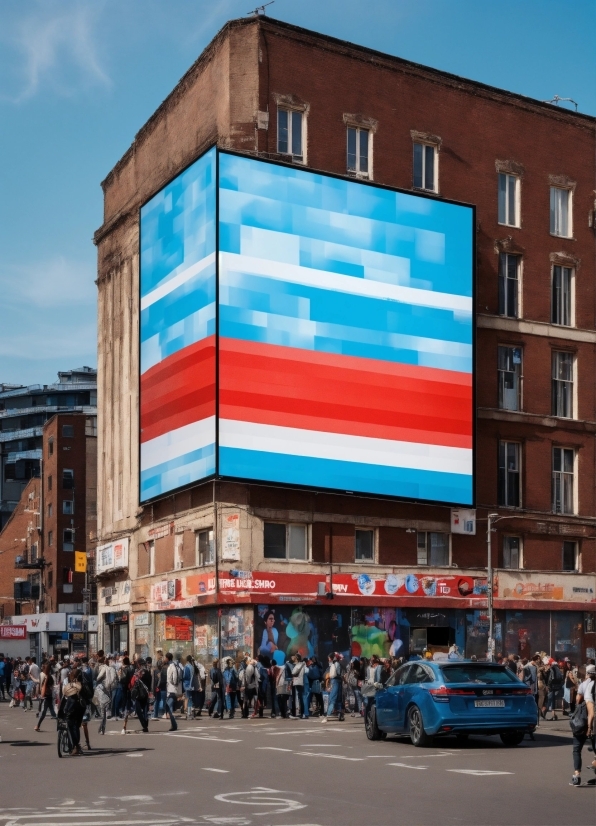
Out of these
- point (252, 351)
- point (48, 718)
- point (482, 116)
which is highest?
point (482, 116)

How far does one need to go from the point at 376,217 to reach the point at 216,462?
12419 millimetres

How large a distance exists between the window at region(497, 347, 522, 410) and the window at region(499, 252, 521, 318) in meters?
1.66

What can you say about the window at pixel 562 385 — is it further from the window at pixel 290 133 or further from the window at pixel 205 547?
the window at pixel 205 547

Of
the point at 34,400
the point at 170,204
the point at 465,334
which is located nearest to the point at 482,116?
the point at 465,334

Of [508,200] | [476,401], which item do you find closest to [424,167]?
[508,200]

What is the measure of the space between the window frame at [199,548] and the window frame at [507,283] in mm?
16566

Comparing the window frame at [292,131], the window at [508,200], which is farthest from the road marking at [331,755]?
the window at [508,200]

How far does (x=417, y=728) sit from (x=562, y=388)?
36.0m

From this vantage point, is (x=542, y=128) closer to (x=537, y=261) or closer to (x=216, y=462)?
(x=537, y=261)

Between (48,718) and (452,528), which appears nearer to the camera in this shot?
(48,718)

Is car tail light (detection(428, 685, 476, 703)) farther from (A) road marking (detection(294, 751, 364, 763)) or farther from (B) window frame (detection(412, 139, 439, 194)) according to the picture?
(B) window frame (detection(412, 139, 439, 194))

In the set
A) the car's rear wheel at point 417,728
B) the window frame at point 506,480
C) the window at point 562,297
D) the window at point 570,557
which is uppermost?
the window at point 562,297

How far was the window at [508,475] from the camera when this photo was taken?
190 feet

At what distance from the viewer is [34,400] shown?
174125mm
